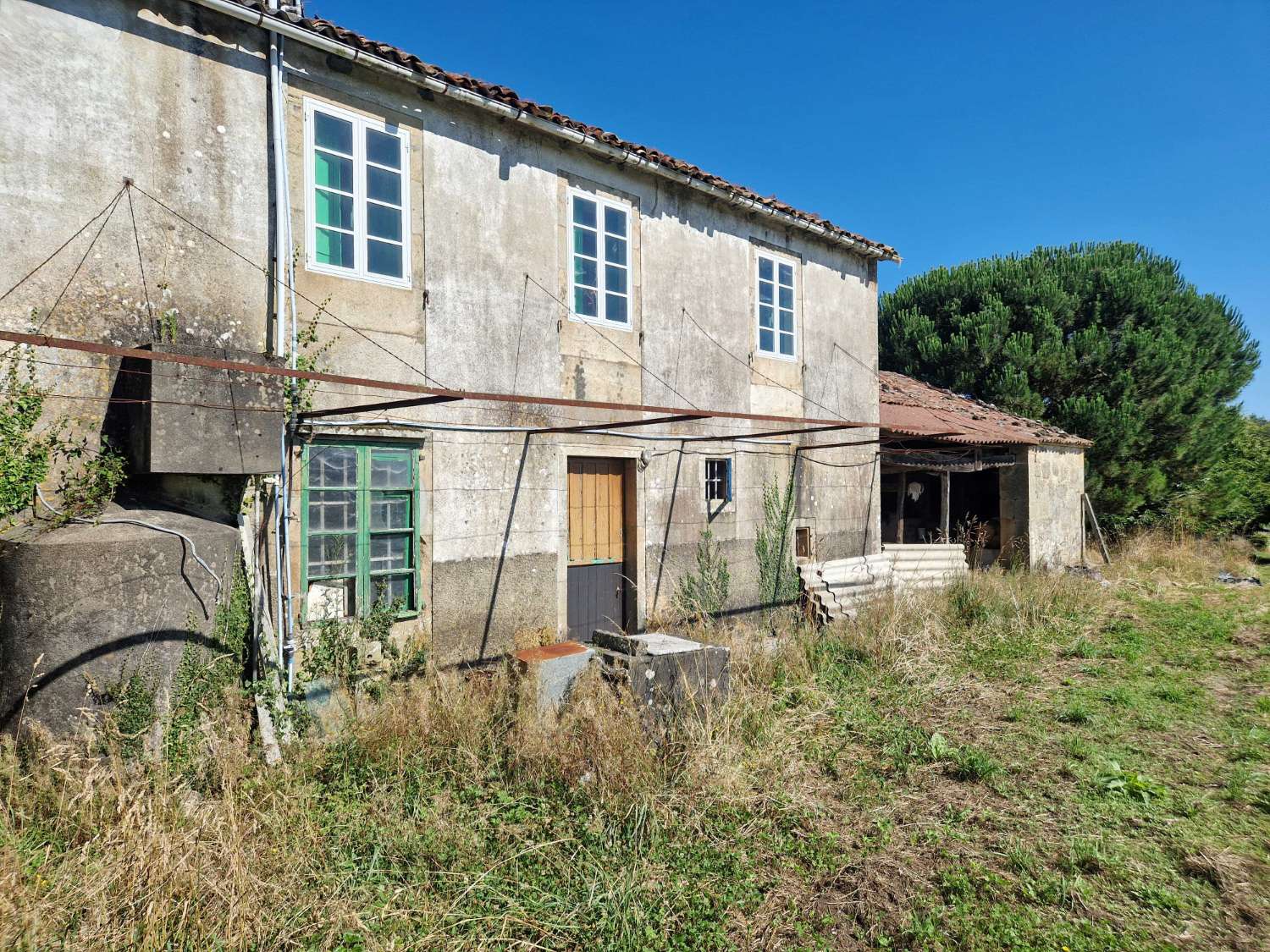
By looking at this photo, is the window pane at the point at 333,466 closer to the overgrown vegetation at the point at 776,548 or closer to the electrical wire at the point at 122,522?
the electrical wire at the point at 122,522

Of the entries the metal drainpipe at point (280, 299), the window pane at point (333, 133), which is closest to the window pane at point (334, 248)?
the metal drainpipe at point (280, 299)

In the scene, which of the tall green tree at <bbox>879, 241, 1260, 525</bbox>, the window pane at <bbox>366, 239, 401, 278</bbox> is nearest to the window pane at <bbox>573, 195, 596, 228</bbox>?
the window pane at <bbox>366, 239, 401, 278</bbox>

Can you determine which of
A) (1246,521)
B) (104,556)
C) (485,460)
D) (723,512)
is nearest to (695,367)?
(723,512)

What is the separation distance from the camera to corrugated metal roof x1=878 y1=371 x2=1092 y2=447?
47.1 feet

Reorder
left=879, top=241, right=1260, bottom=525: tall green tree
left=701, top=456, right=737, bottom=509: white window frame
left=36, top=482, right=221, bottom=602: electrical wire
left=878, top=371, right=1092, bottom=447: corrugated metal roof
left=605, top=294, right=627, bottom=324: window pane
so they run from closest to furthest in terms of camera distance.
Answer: left=36, top=482, right=221, bottom=602: electrical wire, left=605, top=294, right=627, bottom=324: window pane, left=701, top=456, right=737, bottom=509: white window frame, left=878, top=371, right=1092, bottom=447: corrugated metal roof, left=879, top=241, right=1260, bottom=525: tall green tree

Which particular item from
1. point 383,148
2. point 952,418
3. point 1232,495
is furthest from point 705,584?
point 1232,495

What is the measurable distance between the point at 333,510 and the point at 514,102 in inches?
181

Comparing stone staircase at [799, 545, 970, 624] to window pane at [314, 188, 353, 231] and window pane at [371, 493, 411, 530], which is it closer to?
window pane at [371, 493, 411, 530]

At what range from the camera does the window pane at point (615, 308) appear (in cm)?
884

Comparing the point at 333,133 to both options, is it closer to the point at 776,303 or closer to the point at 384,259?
the point at 384,259

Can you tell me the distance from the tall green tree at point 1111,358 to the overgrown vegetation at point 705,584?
13510 mm

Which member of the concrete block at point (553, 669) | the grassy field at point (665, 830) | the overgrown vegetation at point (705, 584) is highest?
the overgrown vegetation at point (705, 584)

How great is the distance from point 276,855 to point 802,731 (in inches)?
164

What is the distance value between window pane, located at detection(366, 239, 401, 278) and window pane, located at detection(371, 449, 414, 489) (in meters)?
1.72
